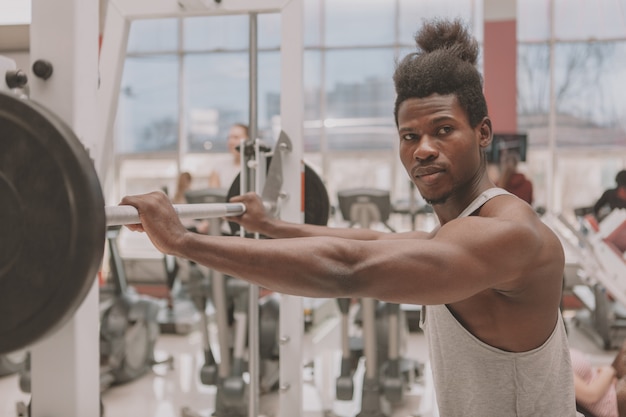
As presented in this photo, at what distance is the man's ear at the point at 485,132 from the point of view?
56.8 inches

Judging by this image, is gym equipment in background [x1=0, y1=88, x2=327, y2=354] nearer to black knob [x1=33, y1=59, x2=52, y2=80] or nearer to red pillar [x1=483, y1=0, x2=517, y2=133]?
black knob [x1=33, y1=59, x2=52, y2=80]

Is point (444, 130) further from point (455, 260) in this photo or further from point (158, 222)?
point (158, 222)

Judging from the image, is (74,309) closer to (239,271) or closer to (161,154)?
(239,271)

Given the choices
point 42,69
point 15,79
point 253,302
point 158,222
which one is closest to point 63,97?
point 42,69

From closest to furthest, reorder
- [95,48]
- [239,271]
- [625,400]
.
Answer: [239,271] < [95,48] < [625,400]

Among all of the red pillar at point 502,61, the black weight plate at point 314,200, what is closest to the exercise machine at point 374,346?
the black weight plate at point 314,200

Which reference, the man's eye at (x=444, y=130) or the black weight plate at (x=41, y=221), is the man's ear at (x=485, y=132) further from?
the black weight plate at (x=41, y=221)

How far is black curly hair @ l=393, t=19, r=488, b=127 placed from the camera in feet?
4.63

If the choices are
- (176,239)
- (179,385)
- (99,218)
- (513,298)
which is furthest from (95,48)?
(179,385)

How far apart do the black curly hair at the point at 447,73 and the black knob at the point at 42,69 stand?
77cm

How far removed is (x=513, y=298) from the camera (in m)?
1.30

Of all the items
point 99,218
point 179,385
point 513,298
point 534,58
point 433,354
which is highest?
point 534,58

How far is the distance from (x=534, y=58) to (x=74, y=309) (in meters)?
8.14

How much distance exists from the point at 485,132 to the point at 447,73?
17 centimetres
